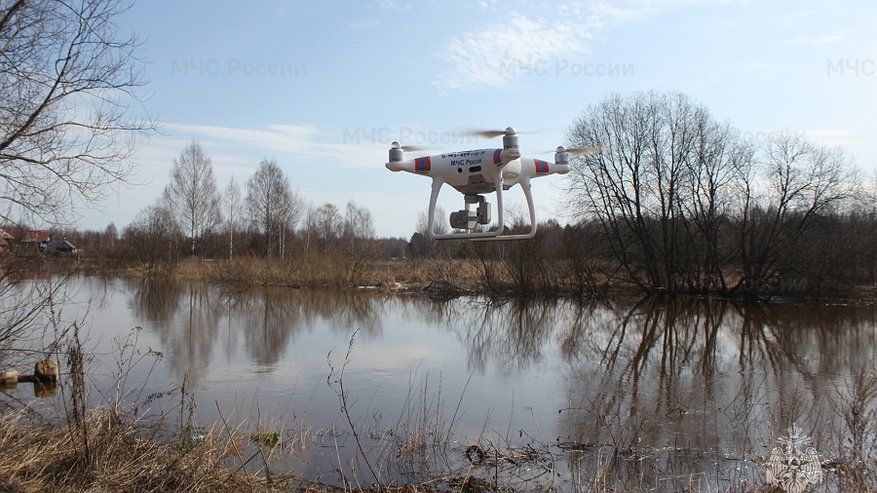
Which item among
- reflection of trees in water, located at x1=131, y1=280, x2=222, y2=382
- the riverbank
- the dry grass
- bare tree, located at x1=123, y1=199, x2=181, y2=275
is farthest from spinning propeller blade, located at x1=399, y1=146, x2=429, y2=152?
bare tree, located at x1=123, y1=199, x2=181, y2=275

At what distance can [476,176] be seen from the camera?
501cm

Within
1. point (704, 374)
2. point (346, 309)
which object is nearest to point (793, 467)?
point (704, 374)

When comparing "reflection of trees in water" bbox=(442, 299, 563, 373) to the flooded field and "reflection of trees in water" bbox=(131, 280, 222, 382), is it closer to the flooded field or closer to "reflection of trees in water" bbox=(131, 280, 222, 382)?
the flooded field

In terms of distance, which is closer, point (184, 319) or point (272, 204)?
point (184, 319)

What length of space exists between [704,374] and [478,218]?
821 cm

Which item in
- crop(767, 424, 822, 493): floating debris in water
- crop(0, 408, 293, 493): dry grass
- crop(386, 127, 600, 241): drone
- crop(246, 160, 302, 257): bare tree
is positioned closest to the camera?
crop(0, 408, 293, 493): dry grass

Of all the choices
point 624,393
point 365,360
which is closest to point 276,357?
point 365,360

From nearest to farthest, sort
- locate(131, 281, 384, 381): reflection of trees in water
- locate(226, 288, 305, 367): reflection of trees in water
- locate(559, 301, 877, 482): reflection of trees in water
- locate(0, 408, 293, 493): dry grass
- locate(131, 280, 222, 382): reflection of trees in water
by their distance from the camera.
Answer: locate(0, 408, 293, 493): dry grass
locate(559, 301, 877, 482): reflection of trees in water
locate(131, 280, 222, 382): reflection of trees in water
locate(131, 281, 384, 381): reflection of trees in water
locate(226, 288, 305, 367): reflection of trees in water

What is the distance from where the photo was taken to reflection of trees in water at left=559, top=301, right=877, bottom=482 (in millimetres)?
7723

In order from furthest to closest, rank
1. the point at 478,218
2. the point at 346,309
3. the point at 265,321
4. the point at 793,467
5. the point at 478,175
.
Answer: the point at 346,309, the point at 265,321, the point at 793,467, the point at 478,218, the point at 478,175

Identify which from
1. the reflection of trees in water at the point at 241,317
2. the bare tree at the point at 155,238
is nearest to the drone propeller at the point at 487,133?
the reflection of trees in water at the point at 241,317

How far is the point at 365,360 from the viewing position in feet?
42.2

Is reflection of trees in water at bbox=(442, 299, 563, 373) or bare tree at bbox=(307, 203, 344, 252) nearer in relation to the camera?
reflection of trees in water at bbox=(442, 299, 563, 373)

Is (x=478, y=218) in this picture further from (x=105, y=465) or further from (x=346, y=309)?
(x=346, y=309)
